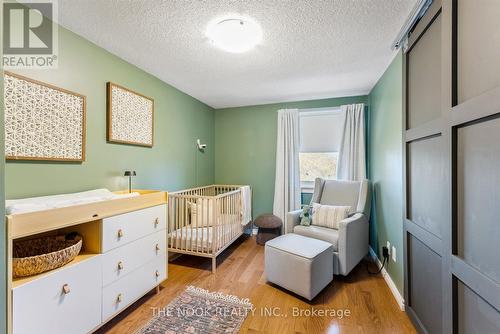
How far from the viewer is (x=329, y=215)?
8.67ft

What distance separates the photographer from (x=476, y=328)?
0.97 meters

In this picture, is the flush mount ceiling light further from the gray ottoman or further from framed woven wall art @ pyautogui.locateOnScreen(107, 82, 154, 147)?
the gray ottoman

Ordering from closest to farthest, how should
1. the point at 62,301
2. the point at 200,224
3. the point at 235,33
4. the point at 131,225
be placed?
the point at 62,301 → the point at 235,33 → the point at 131,225 → the point at 200,224

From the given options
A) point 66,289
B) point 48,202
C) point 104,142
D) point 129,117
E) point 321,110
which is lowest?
point 66,289

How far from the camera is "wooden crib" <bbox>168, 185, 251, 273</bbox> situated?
2518mm

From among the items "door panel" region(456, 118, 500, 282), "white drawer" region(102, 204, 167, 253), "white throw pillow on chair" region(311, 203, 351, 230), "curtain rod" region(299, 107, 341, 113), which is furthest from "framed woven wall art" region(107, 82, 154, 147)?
"door panel" region(456, 118, 500, 282)

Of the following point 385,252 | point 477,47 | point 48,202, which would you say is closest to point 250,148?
point 385,252

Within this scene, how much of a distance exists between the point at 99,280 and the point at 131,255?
0.27 meters

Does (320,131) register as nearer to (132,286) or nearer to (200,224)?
(200,224)

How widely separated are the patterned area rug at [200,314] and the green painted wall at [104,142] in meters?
1.19

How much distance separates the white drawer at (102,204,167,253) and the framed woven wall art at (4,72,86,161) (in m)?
0.61

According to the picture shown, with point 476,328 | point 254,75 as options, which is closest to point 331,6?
point 254,75

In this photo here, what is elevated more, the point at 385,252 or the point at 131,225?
the point at 131,225

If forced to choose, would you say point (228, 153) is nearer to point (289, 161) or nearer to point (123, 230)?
point (289, 161)
